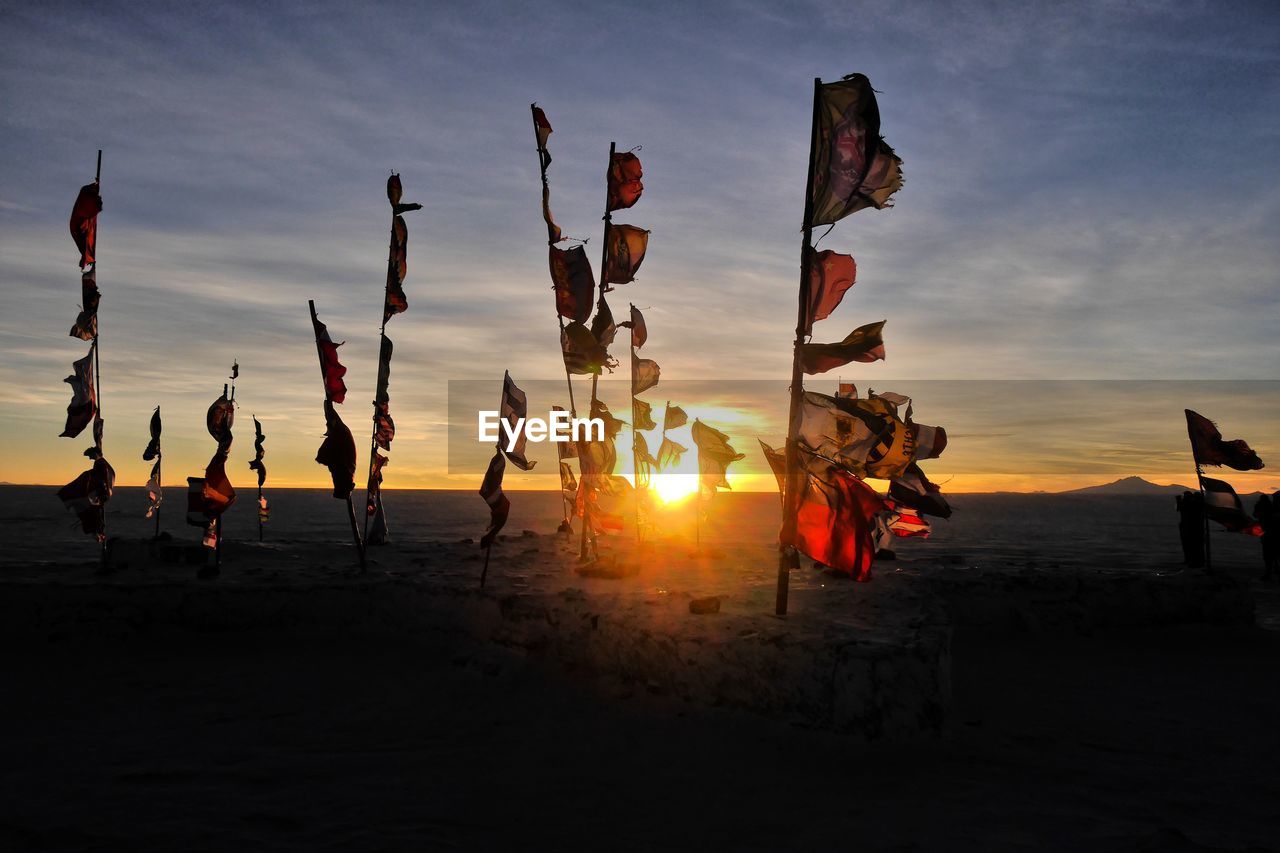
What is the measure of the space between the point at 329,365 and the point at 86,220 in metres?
5.16

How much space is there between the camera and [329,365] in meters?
13.6

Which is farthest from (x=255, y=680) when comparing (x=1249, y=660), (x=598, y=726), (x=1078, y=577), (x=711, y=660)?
(x=1249, y=660)

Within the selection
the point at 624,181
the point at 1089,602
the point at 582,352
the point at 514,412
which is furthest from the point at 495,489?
the point at 1089,602

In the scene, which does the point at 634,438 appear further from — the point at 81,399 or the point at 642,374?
the point at 81,399

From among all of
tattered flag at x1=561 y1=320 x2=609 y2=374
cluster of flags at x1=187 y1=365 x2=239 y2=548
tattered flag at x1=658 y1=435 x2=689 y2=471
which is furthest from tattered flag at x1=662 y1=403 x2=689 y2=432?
cluster of flags at x1=187 y1=365 x2=239 y2=548

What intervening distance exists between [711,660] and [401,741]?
3328 millimetres

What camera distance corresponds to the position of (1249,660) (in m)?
12.0

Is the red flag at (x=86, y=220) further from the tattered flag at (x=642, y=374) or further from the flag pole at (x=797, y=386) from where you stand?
the flag pole at (x=797, y=386)

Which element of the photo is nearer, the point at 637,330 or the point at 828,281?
the point at 828,281

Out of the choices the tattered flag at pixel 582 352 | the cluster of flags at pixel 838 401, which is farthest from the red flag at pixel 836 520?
the tattered flag at pixel 582 352

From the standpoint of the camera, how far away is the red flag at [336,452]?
13.6 m

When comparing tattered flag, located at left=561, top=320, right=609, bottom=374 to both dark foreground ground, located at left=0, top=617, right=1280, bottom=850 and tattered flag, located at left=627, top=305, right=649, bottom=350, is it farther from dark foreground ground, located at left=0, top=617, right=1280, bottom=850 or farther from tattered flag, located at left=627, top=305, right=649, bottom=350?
dark foreground ground, located at left=0, top=617, right=1280, bottom=850

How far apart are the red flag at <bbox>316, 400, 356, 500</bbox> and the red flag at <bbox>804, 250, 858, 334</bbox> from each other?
28.4 feet

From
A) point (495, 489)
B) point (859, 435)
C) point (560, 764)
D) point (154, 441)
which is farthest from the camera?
point (154, 441)
